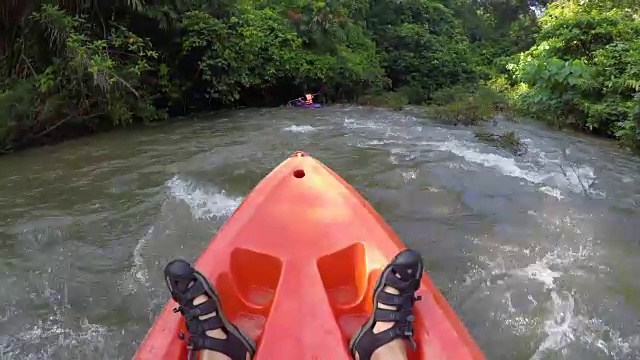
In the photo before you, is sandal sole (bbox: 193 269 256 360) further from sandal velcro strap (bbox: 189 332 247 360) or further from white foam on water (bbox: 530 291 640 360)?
white foam on water (bbox: 530 291 640 360)

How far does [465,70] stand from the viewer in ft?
44.1

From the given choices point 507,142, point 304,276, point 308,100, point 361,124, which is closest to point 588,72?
point 507,142

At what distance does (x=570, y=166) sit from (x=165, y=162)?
4183mm

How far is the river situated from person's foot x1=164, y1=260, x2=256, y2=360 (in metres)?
0.87

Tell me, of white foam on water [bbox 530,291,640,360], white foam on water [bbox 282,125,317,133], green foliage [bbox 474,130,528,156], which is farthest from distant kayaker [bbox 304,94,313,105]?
white foam on water [bbox 530,291,640,360]

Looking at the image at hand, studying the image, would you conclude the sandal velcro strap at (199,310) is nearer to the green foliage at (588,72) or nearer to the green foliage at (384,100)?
the green foliage at (588,72)

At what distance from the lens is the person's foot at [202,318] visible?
6.33ft

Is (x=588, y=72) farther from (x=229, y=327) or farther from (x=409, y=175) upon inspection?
(x=229, y=327)

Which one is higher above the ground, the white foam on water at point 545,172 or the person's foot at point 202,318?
the person's foot at point 202,318

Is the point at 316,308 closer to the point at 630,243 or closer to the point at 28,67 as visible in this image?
the point at 630,243

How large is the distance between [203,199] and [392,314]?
111 inches

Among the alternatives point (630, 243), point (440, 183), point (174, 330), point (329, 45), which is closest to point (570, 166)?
point (440, 183)

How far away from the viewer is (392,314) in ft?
6.37

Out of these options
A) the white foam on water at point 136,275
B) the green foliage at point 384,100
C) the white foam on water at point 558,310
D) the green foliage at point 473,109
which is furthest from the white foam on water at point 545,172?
the green foliage at point 384,100
